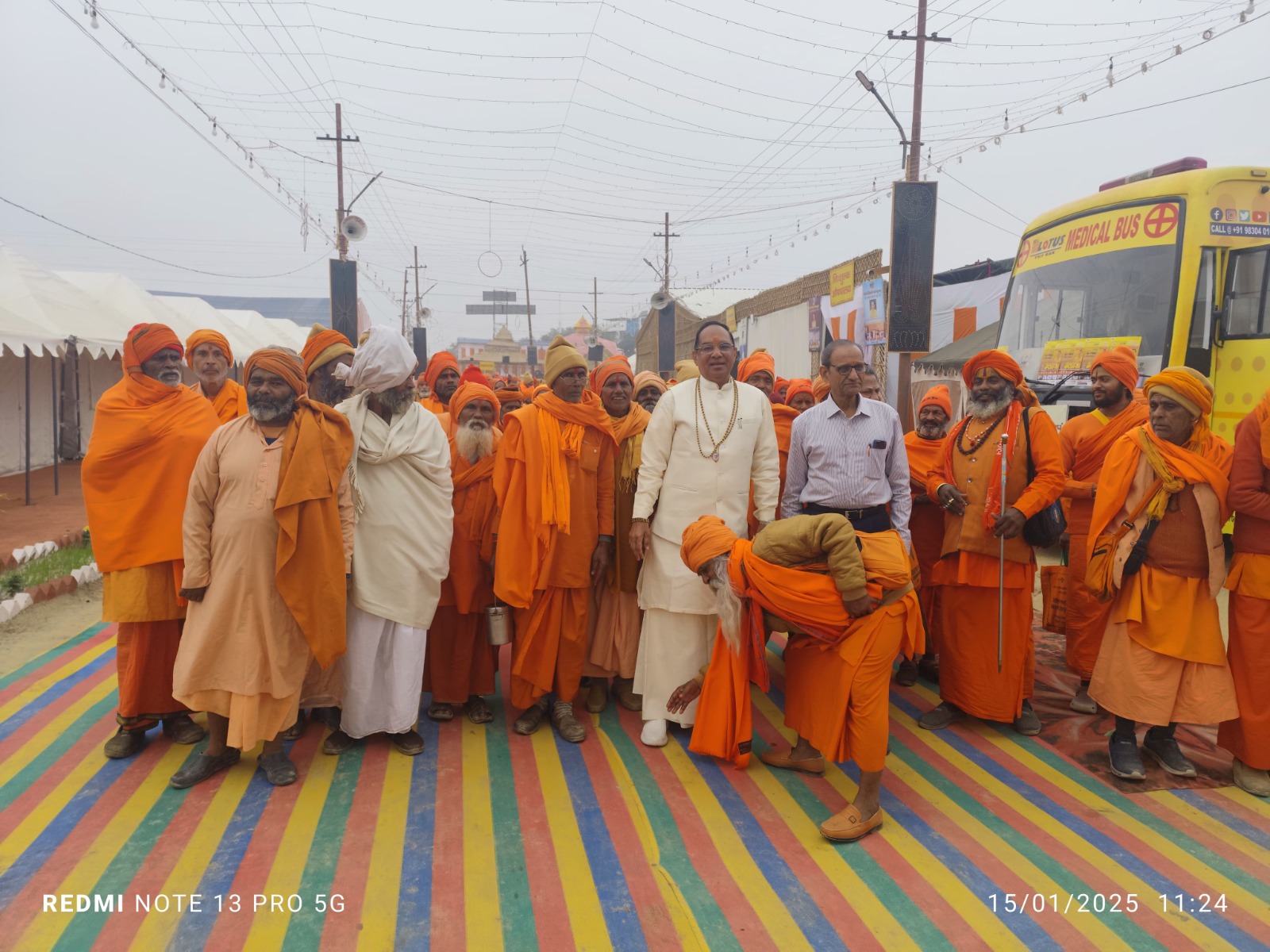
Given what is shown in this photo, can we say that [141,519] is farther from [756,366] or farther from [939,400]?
[939,400]

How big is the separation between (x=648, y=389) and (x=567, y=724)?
2.12 metres

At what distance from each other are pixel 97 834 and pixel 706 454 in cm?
287

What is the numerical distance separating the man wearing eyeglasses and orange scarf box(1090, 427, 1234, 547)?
0.87 m

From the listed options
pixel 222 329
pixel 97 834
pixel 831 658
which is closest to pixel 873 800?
pixel 831 658

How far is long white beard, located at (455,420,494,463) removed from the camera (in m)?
4.03

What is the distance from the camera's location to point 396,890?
254cm

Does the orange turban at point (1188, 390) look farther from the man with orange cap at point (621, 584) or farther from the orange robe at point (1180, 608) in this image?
the man with orange cap at point (621, 584)

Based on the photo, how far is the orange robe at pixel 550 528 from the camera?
3670 mm

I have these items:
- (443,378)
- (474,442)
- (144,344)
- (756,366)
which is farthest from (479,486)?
(756,366)

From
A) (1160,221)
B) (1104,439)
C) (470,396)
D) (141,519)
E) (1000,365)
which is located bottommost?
(141,519)

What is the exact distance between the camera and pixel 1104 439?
14.5ft

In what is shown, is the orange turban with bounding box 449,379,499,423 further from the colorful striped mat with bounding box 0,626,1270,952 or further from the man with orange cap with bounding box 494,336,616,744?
the colorful striped mat with bounding box 0,626,1270,952

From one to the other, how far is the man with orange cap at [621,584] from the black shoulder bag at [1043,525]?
1.93 m

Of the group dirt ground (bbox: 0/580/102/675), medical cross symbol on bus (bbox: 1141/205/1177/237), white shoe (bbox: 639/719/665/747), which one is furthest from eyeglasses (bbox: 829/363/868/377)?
dirt ground (bbox: 0/580/102/675)
